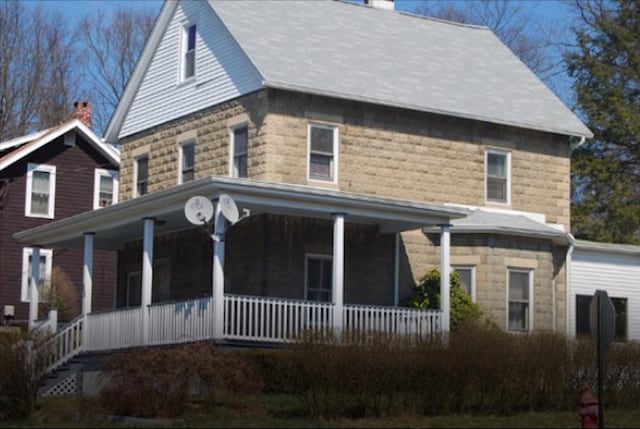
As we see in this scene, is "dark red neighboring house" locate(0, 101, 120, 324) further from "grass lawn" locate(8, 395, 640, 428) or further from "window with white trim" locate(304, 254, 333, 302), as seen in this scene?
"grass lawn" locate(8, 395, 640, 428)

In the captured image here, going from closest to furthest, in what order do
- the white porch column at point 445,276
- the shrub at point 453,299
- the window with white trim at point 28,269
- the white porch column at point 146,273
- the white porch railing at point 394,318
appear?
the white porch railing at point 394,318 → the white porch column at point 146,273 → the white porch column at point 445,276 → the shrub at point 453,299 → the window with white trim at point 28,269

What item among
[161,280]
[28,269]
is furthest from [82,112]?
[161,280]

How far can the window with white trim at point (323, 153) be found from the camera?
95.8 ft

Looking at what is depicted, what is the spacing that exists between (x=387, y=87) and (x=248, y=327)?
7975 millimetres

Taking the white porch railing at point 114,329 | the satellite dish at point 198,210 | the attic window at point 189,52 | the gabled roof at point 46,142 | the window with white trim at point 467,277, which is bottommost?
the white porch railing at point 114,329

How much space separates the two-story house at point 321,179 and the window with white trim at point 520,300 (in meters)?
0.04

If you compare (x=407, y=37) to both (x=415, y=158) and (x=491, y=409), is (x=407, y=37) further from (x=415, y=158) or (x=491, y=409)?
(x=491, y=409)

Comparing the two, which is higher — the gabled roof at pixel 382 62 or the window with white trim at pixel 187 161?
A: the gabled roof at pixel 382 62

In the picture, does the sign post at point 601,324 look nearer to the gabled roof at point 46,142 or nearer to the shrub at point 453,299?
the shrub at point 453,299

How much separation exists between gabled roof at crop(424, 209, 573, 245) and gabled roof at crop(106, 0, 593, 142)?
248cm

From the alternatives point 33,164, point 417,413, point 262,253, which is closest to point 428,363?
point 417,413

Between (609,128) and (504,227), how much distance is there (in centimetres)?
1795

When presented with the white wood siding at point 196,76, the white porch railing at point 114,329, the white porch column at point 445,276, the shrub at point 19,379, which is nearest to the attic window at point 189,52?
the white wood siding at point 196,76

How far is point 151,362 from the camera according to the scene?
20.1 metres
